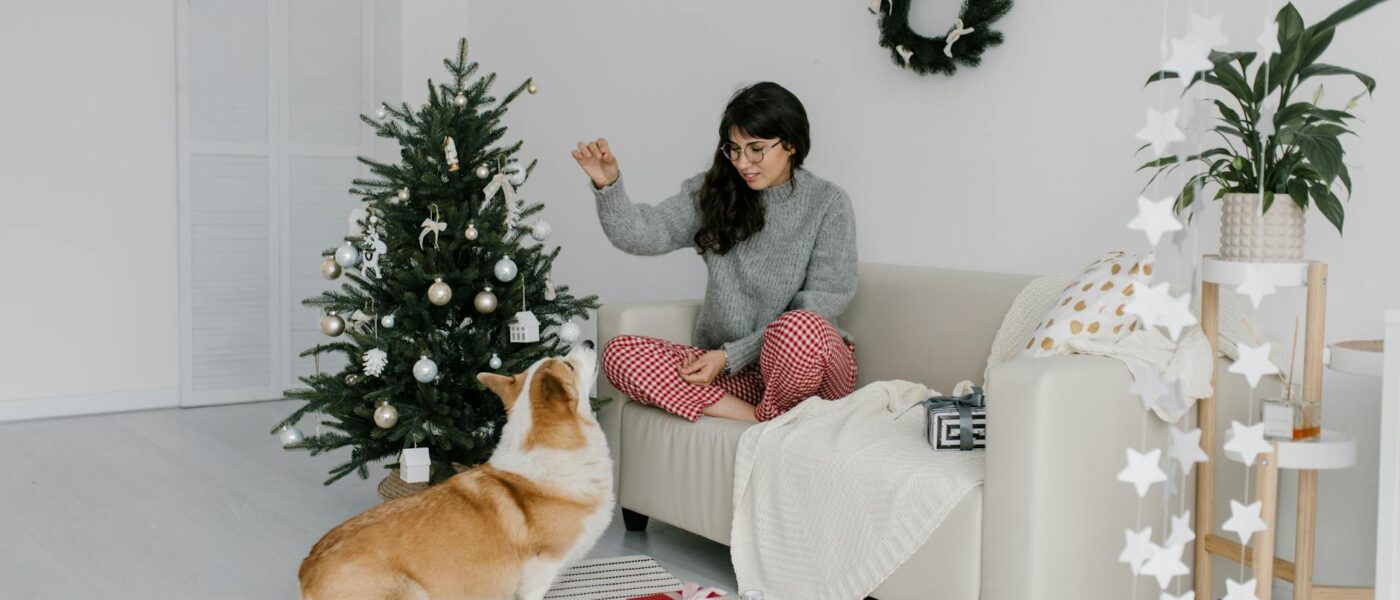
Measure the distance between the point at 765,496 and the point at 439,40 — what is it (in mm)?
3123

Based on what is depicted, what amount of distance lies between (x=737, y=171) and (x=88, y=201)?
2.74 m

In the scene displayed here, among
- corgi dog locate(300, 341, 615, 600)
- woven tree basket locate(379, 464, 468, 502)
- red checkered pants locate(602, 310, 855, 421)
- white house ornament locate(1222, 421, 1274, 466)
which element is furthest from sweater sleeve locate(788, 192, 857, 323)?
white house ornament locate(1222, 421, 1274, 466)

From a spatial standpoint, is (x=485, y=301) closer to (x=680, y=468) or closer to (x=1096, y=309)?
(x=680, y=468)

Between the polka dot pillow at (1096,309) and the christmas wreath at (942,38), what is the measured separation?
0.77 meters

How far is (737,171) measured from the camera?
3.01 meters

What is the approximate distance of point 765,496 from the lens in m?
2.49

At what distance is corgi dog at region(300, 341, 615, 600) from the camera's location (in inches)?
83.5

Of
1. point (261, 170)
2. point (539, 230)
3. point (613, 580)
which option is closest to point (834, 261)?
point (539, 230)

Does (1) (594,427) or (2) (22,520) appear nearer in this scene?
(1) (594,427)

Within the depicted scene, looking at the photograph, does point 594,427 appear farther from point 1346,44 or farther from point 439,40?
point 439,40

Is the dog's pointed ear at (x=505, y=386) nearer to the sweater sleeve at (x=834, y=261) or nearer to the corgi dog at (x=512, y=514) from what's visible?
Result: the corgi dog at (x=512, y=514)

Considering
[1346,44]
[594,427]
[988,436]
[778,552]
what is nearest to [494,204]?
[594,427]

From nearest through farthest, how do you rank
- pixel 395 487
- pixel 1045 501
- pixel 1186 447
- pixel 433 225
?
pixel 1186 447 < pixel 1045 501 < pixel 433 225 < pixel 395 487

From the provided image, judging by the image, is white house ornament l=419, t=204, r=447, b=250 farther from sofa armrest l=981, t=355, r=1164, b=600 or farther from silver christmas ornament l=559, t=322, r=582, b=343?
sofa armrest l=981, t=355, r=1164, b=600
